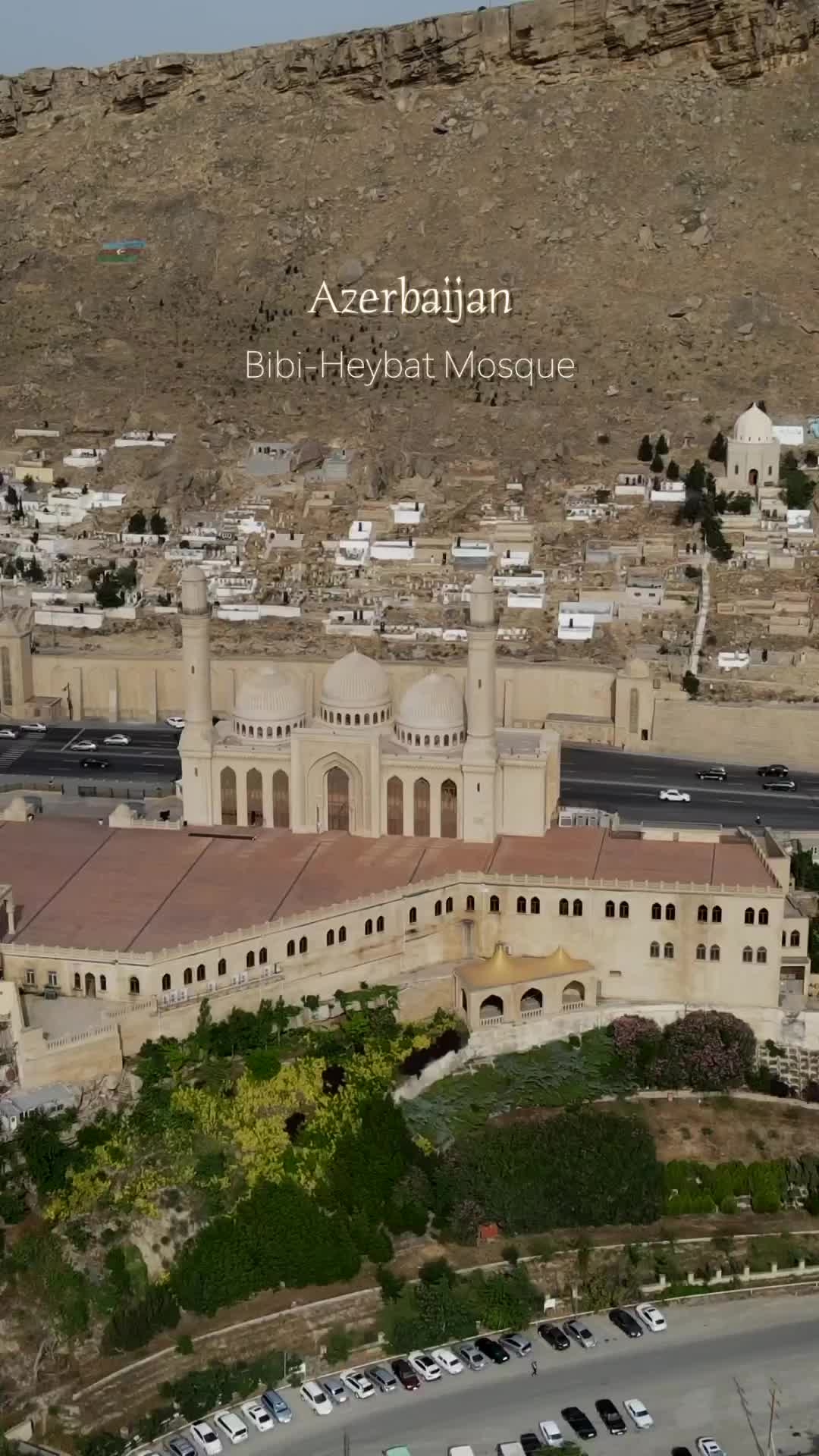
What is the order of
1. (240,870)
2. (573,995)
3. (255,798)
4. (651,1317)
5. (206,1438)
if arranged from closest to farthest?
(206,1438)
(651,1317)
(573,995)
(240,870)
(255,798)

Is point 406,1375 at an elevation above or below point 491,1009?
below

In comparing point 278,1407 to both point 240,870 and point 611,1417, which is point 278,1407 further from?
point 240,870

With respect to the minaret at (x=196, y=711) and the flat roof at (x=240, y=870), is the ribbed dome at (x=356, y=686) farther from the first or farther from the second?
the flat roof at (x=240, y=870)

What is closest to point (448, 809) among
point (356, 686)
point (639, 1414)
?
point (356, 686)

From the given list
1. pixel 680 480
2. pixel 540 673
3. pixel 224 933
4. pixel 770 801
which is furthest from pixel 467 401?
pixel 224 933

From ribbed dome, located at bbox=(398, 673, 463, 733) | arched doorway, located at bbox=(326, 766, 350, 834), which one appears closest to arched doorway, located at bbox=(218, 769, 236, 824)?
arched doorway, located at bbox=(326, 766, 350, 834)

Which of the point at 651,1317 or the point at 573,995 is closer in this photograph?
the point at 651,1317

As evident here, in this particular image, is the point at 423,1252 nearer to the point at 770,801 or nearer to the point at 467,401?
the point at 770,801
